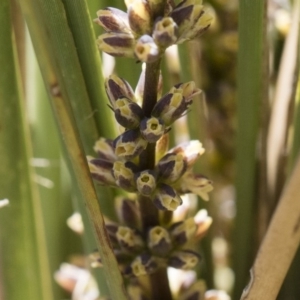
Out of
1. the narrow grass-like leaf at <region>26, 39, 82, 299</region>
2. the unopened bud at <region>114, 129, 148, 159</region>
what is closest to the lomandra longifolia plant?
the unopened bud at <region>114, 129, 148, 159</region>

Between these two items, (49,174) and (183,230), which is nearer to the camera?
(183,230)

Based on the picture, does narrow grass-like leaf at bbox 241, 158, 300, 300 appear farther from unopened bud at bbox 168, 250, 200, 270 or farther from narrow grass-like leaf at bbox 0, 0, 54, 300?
narrow grass-like leaf at bbox 0, 0, 54, 300

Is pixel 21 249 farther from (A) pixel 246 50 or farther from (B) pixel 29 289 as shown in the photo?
(A) pixel 246 50

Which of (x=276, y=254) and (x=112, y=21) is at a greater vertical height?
(x=112, y=21)

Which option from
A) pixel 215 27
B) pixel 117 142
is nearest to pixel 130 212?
pixel 117 142

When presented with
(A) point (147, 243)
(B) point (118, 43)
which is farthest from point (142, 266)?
(B) point (118, 43)

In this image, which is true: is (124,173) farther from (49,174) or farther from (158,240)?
(49,174)
